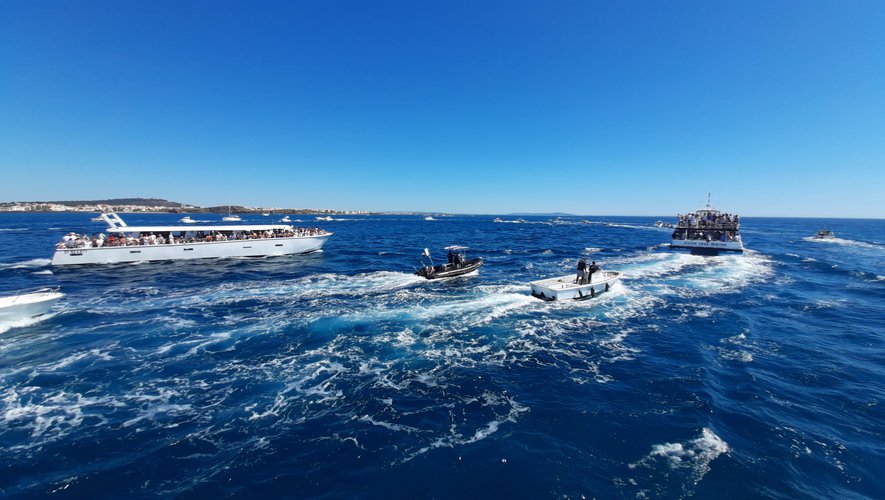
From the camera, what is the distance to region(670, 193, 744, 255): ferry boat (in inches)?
2267

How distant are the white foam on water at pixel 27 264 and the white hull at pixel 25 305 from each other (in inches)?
1094

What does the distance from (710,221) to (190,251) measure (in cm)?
8940

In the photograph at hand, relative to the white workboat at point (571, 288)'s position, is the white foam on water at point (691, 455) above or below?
below

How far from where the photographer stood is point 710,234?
61344mm

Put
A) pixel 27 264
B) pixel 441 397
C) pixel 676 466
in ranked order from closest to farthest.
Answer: pixel 676 466 < pixel 441 397 < pixel 27 264

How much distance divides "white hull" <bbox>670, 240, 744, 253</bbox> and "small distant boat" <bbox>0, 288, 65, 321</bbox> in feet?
260

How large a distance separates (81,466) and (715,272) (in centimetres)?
5260

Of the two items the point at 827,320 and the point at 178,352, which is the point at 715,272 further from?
the point at 178,352

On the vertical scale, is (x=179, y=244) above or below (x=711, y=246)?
above

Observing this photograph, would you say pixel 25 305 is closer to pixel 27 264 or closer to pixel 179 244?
pixel 179 244

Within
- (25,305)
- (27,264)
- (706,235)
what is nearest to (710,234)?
(706,235)

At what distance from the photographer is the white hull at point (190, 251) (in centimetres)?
3959

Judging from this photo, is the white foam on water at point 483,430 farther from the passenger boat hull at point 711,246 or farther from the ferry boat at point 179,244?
the passenger boat hull at point 711,246

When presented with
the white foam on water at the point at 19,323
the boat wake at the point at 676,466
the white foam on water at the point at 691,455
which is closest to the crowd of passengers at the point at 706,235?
the white foam on water at the point at 691,455
